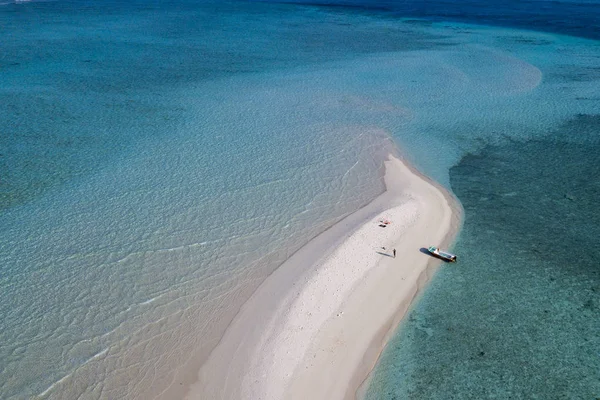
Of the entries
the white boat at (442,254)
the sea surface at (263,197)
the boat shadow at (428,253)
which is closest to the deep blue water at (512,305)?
the sea surface at (263,197)

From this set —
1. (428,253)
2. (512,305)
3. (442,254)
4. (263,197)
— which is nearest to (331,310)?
(428,253)

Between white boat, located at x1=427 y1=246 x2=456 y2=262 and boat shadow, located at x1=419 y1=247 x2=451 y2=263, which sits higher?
white boat, located at x1=427 y1=246 x2=456 y2=262

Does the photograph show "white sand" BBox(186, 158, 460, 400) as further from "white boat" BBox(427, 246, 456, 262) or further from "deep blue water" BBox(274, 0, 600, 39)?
"deep blue water" BBox(274, 0, 600, 39)

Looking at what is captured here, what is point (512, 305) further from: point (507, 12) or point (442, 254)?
point (507, 12)

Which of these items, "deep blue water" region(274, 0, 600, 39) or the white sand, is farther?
"deep blue water" region(274, 0, 600, 39)

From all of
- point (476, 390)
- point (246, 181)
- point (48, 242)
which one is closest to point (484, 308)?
point (476, 390)

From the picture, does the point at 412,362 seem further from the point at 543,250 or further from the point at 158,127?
the point at 158,127

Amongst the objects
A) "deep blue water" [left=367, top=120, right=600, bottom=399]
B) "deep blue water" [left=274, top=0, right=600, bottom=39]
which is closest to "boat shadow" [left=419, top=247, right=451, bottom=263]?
"deep blue water" [left=367, top=120, right=600, bottom=399]
